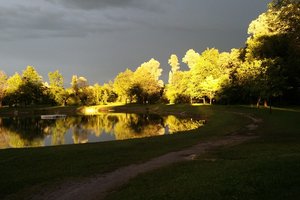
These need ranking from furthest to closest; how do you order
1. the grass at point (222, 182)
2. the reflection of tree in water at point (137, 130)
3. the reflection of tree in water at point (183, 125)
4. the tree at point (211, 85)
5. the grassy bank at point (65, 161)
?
1. the tree at point (211, 85)
2. the reflection of tree in water at point (183, 125)
3. the reflection of tree in water at point (137, 130)
4. the grassy bank at point (65, 161)
5. the grass at point (222, 182)

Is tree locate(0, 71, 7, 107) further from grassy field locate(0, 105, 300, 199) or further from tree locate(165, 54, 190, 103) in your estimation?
grassy field locate(0, 105, 300, 199)

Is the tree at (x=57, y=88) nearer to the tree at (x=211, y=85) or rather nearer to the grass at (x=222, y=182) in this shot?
the tree at (x=211, y=85)

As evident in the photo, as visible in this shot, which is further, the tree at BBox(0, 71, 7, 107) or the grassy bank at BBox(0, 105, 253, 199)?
the tree at BBox(0, 71, 7, 107)

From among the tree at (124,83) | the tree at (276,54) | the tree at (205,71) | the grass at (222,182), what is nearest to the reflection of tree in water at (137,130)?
the tree at (276,54)

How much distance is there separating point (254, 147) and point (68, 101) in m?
118

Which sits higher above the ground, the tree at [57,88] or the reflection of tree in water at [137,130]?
the tree at [57,88]

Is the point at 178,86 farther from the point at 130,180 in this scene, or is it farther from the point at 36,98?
the point at 130,180

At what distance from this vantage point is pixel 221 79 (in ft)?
267

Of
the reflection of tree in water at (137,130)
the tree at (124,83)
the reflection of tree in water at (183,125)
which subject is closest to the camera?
the reflection of tree in water at (137,130)

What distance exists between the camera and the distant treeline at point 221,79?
54.9 metres

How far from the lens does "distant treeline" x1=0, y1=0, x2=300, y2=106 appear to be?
54.9 meters


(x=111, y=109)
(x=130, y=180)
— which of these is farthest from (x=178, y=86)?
(x=130, y=180)

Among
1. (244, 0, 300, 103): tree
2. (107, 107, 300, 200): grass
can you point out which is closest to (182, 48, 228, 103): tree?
(244, 0, 300, 103): tree

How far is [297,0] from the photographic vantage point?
5056cm
